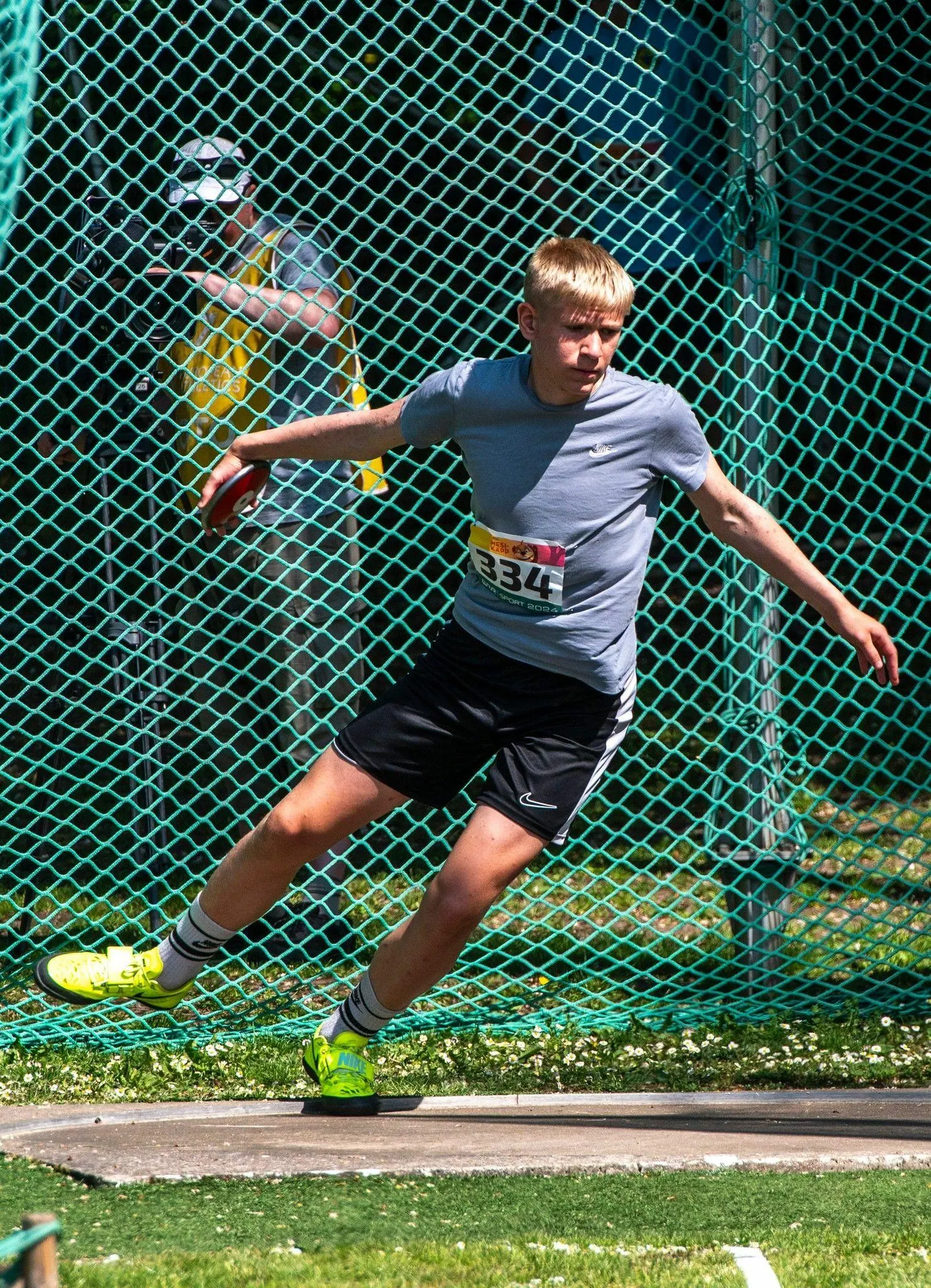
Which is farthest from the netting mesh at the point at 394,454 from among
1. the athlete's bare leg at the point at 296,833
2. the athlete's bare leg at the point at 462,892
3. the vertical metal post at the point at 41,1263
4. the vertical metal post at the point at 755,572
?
the vertical metal post at the point at 41,1263

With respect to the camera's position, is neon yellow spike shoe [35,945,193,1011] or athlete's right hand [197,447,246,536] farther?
neon yellow spike shoe [35,945,193,1011]

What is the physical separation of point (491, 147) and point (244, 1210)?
3072 millimetres

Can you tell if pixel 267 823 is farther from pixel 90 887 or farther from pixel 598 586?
pixel 90 887

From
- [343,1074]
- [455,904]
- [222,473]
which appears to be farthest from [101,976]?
[222,473]

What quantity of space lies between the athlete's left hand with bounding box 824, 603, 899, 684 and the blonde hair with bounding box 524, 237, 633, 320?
785 mm

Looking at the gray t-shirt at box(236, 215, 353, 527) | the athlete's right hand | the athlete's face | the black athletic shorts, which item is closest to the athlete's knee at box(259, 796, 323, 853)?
the black athletic shorts

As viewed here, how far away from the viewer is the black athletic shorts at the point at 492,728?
344 centimetres

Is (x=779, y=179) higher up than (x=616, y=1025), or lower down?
higher up

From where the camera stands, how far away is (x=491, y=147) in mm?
4594

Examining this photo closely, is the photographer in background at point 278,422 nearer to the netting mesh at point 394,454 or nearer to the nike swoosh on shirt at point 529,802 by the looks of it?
the netting mesh at point 394,454

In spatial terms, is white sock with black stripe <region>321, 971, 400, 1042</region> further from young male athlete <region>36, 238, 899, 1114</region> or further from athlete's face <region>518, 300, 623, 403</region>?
athlete's face <region>518, 300, 623, 403</region>

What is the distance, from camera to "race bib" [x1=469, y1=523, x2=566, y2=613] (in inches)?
132

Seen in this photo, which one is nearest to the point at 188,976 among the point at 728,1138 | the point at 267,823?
the point at 267,823

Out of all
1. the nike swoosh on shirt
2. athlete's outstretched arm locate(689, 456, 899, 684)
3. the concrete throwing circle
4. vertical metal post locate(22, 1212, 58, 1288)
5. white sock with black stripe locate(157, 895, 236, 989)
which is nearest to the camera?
vertical metal post locate(22, 1212, 58, 1288)
